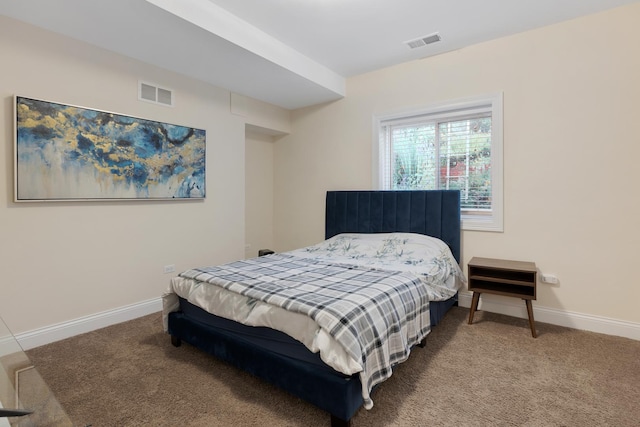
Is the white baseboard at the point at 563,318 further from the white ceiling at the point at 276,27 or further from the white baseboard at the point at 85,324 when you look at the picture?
the white baseboard at the point at 85,324

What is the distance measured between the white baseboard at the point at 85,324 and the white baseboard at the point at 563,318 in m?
3.34

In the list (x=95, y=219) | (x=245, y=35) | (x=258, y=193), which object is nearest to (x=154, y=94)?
(x=245, y=35)

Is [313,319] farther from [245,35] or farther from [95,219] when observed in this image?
[245,35]

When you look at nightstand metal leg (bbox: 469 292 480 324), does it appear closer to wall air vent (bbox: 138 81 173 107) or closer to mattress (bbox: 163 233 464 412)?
mattress (bbox: 163 233 464 412)

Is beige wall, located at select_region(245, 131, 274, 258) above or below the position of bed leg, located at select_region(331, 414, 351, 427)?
above

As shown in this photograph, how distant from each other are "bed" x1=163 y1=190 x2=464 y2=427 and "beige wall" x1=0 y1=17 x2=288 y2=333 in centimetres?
97

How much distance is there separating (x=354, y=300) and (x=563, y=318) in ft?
7.70

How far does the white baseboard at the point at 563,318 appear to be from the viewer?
268 cm

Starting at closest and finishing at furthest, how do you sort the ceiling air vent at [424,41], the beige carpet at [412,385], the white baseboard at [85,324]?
the beige carpet at [412,385] < the white baseboard at [85,324] < the ceiling air vent at [424,41]

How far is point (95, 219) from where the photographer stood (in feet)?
9.59

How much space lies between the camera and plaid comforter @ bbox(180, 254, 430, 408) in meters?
1.65

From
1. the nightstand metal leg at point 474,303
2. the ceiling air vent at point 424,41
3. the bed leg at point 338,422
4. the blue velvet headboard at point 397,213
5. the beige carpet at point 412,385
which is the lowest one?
the beige carpet at point 412,385

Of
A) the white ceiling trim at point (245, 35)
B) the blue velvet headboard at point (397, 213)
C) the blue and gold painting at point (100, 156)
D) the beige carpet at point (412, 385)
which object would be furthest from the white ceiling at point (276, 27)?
the beige carpet at point (412, 385)

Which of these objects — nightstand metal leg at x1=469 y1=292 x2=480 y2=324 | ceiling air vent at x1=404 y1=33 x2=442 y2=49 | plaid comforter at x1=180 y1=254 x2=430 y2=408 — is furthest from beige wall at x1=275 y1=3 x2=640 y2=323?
plaid comforter at x1=180 y1=254 x2=430 y2=408
